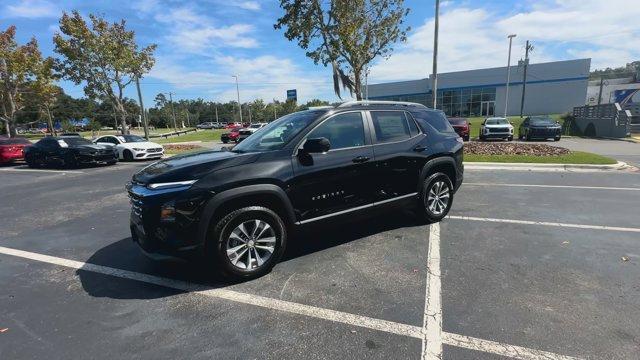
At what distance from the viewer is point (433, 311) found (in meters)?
3.15

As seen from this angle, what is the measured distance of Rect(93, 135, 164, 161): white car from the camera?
16484 mm

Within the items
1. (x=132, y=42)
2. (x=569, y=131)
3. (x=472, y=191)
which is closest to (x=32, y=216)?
(x=472, y=191)

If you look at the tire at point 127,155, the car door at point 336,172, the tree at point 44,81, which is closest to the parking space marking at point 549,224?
the car door at point 336,172

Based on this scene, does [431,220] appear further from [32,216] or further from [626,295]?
[32,216]

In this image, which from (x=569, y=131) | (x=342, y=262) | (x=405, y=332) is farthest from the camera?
(x=569, y=131)

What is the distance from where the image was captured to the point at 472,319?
302 centimetres

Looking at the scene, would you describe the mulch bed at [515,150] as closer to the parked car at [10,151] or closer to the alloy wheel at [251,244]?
the alloy wheel at [251,244]

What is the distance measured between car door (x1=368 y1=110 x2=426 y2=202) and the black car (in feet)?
45.8

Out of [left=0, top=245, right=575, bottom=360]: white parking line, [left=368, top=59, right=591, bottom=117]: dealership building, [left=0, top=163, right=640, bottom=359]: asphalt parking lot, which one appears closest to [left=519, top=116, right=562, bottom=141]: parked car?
[left=0, top=163, right=640, bottom=359]: asphalt parking lot

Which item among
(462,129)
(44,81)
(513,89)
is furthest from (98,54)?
(513,89)

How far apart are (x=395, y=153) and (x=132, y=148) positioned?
592 inches

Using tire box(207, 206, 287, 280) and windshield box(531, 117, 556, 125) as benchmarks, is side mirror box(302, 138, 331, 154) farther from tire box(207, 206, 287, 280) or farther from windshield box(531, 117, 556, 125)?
windshield box(531, 117, 556, 125)

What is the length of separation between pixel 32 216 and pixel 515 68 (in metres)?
55.4

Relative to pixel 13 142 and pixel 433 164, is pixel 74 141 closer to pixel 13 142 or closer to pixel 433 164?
pixel 13 142
